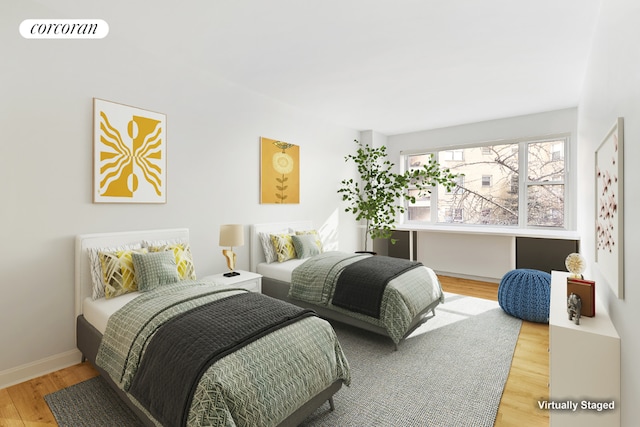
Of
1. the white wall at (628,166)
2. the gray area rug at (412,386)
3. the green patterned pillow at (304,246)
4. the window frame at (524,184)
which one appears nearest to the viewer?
the white wall at (628,166)

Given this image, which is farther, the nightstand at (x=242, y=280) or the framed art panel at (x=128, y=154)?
the nightstand at (x=242, y=280)

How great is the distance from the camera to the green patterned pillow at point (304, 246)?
12.6 feet

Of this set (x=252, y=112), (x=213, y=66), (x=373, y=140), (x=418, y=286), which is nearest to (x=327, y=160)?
(x=373, y=140)

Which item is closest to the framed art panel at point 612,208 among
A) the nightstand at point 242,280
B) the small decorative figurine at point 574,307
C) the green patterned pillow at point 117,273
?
the small decorative figurine at point 574,307

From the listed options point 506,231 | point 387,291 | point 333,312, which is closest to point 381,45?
point 387,291

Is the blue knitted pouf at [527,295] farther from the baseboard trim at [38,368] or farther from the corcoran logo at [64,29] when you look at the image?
the corcoran logo at [64,29]

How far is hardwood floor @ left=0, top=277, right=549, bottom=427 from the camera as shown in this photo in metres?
1.82

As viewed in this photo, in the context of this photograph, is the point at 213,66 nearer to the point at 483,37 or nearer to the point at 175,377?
the point at 483,37

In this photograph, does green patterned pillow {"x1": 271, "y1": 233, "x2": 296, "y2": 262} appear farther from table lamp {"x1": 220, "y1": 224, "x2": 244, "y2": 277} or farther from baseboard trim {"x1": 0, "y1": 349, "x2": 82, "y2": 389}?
baseboard trim {"x1": 0, "y1": 349, "x2": 82, "y2": 389}

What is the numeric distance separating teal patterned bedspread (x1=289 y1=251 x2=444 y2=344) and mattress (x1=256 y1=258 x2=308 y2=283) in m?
0.16

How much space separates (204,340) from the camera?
1534mm

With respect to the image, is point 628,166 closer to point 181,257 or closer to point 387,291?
point 387,291

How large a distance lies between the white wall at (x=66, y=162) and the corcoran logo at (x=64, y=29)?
40 mm

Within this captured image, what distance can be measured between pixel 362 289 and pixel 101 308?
203 centimetres
